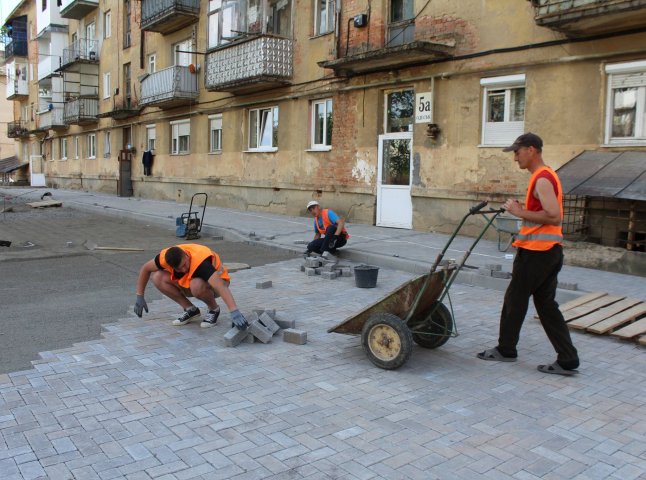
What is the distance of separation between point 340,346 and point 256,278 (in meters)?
3.61

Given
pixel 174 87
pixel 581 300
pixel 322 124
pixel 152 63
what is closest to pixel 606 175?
pixel 581 300

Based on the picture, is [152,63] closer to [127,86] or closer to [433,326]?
[127,86]

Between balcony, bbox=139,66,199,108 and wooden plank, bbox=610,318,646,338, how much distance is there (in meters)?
18.3

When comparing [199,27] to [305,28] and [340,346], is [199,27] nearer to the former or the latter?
[305,28]

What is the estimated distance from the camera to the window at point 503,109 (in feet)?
37.7

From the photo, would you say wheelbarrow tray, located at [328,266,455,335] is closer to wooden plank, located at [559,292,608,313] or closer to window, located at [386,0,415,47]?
wooden plank, located at [559,292,608,313]

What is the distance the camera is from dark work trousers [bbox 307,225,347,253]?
9.81 m

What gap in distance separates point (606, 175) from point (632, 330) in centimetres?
403

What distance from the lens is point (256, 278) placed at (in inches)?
346

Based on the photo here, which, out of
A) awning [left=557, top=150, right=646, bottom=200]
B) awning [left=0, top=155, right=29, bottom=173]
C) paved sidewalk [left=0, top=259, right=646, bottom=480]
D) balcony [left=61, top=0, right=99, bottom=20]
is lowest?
paved sidewalk [left=0, top=259, right=646, bottom=480]

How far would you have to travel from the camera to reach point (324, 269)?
8969 mm

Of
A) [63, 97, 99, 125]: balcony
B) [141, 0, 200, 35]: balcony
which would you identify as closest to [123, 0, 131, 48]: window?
[141, 0, 200, 35]: balcony

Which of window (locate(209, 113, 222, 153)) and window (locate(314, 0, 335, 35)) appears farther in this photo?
window (locate(209, 113, 222, 153))

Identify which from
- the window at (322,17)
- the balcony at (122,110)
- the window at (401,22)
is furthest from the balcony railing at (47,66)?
the window at (401,22)
